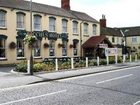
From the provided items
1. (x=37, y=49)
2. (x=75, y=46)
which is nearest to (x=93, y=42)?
(x=75, y=46)

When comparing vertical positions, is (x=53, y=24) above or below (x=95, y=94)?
above

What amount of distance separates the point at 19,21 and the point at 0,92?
2118 centimetres

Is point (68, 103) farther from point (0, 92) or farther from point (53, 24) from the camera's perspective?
point (53, 24)

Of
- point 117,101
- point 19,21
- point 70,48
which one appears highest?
point 19,21

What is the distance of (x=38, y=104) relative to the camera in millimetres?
11008

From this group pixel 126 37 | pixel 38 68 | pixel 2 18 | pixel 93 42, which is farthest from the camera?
pixel 126 37

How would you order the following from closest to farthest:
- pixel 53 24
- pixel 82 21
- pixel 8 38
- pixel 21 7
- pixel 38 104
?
1. pixel 38 104
2. pixel 8 38
3. pixel 21 7
4. pixel 53 24
5. pixel 82 21

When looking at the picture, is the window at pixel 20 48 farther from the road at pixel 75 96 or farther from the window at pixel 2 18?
the road at pixel 75 96

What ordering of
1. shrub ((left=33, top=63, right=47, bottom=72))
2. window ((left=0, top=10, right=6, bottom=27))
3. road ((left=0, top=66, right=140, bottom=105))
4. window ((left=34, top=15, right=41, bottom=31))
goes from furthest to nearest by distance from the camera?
window ((left=34, top=15, right=41, bottom=31))
window ((left=0, top=10, right=6, bottom=27))
shrub ((left=33, top=63, right=47, bottom=72))
road ((left=0, top=66, right=140, bottom=105))

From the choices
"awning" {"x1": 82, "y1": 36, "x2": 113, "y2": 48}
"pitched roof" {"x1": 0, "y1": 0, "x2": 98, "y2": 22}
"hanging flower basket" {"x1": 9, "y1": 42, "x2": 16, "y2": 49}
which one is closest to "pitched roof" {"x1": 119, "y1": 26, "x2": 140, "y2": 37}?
"awning" {"x1": 82, "y1": 36, "x2": 113, "y2": 48}

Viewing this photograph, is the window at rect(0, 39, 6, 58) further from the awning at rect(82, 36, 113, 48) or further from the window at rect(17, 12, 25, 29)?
the awning at rect(82, 36, 113, 48)

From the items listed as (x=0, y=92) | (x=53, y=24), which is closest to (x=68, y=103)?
(x=0, y=92)

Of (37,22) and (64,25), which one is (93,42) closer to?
(64,25)

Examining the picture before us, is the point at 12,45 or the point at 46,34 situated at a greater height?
the point at 46,34
